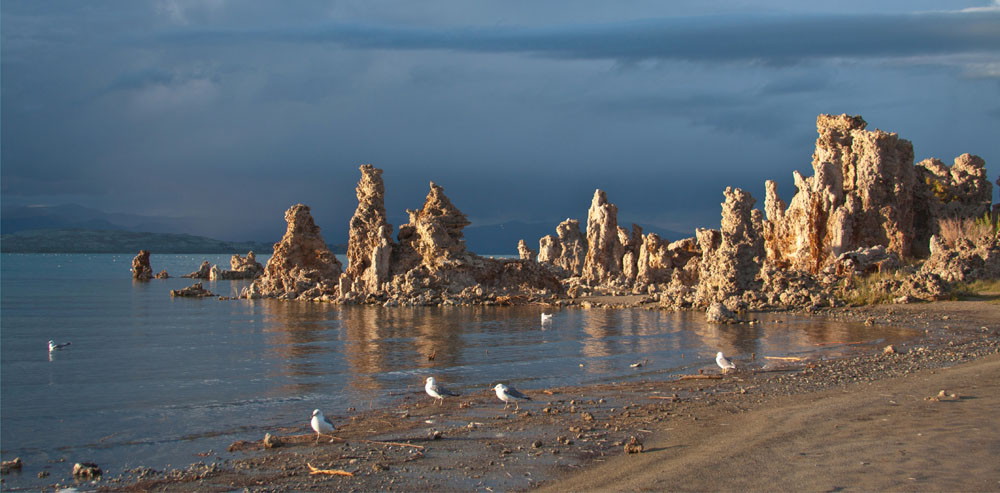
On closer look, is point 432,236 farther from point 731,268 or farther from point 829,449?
point 829,449

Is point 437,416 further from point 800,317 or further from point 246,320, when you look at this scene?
point 246,320

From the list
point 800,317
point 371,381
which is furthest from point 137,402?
point 800,317

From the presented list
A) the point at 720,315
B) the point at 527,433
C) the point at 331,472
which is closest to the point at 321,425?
the point at 331,472

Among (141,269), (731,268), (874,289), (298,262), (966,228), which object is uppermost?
(141,269)

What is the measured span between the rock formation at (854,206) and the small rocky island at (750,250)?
0.06 meters

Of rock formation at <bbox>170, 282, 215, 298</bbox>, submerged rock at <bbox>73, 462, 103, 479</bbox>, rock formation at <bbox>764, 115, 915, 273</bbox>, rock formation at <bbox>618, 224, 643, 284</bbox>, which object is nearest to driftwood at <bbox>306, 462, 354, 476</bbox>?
submerged rock at <bbox>73, 462, 103, 479</bbox>

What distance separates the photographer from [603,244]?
51375mm

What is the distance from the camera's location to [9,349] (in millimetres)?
24625

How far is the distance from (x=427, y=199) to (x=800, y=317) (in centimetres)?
2360

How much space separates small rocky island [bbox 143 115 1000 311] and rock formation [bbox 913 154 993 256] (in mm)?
67

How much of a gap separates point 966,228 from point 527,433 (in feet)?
106

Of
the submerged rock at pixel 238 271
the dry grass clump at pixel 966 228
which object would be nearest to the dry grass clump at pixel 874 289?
the dry grass clump at pixel 966 228

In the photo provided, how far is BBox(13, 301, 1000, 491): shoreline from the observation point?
8961 millimetres

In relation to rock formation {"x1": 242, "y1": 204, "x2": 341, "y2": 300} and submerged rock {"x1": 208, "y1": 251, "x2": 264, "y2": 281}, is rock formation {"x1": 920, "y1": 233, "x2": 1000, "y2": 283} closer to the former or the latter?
rock formation {"x1": 242, "y1": 204, "x2": 341, "y2": 300}
